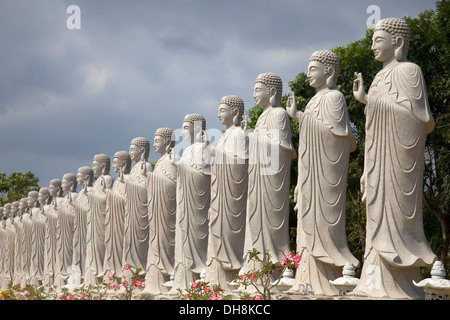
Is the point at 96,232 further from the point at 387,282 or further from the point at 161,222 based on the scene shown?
the point at 387,282

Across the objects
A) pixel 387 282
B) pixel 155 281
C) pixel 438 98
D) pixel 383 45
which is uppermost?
pixel 438 98

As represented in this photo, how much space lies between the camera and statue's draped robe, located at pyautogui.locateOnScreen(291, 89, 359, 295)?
988cm

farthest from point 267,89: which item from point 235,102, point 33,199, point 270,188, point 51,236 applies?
point 33,199

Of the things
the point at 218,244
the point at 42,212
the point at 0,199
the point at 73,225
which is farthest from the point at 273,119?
the point at 0,199

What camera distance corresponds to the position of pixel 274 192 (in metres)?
Result: 11.2

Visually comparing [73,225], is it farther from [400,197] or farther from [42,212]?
[400,197]

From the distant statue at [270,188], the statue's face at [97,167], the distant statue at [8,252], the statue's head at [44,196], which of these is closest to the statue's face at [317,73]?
the distant statue at [270,188]

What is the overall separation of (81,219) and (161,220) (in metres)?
4.83

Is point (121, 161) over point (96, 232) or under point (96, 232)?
over

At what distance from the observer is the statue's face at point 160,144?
15125 millimetres

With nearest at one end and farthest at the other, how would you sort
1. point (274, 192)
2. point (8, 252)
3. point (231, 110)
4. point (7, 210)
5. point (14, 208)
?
point (274, 192) → point (231, 110) → point (8, 252) → point (14, 208) → point (7, 210)

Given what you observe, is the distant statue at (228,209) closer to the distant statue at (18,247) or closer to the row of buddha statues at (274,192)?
the row of buddha statues at (274,192)

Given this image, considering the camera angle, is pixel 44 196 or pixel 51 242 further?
pixel 44 196

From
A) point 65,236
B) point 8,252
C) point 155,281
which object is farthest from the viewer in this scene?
point 8,252
